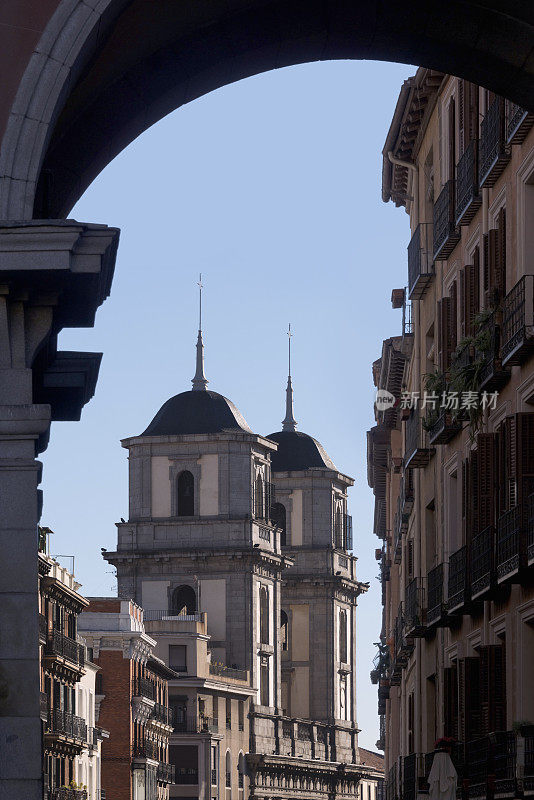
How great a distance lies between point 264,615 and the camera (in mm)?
138875

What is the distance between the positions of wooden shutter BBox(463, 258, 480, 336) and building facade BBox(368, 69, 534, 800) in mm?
34

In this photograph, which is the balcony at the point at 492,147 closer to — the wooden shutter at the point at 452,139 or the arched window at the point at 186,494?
the wooden shutter at the point at 452,139

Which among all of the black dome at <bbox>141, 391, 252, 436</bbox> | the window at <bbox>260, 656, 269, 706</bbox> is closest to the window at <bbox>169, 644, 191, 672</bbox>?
the window at <bbox>260, 656, 269, 706</bbox>

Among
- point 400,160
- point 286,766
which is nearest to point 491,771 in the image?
point 400,160

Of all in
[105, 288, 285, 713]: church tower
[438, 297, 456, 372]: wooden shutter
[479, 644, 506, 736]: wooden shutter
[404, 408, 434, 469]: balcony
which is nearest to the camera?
[479, 644, 506, 736]: wooden shutter

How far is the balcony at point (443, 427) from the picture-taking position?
102 ft

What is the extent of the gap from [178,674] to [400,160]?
290ft

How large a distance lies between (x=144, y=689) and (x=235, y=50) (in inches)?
3766

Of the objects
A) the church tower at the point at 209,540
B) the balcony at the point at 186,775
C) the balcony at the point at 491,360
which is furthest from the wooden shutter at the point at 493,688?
the church tower at the point at 209,540

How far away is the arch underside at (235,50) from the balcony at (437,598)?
16528 mm

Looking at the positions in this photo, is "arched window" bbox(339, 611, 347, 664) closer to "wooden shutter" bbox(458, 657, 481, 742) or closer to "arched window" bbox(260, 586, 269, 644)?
"arched window" bbox(260, 586, 269, 644)

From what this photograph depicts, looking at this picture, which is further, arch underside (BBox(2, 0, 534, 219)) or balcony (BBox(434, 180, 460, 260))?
balcony (BBox(434, 180, 460, 260))

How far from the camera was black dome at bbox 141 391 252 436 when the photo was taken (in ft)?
461

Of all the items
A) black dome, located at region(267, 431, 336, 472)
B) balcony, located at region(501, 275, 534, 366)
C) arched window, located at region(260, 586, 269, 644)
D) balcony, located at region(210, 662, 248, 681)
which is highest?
black dome, located at region(267, 431, 336, 472)
